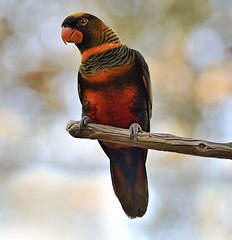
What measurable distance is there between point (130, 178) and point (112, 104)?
1.84 feet

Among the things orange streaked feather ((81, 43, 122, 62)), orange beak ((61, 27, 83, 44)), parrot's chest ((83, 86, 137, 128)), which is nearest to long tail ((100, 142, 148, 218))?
parrot's chest ((83, 86, 137, 128))

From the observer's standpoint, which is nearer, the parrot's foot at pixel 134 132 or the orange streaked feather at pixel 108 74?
the parrot's foot at pixel 134 132

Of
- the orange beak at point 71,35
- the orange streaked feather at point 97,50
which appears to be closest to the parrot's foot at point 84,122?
the orange streaked feather at point 97,50

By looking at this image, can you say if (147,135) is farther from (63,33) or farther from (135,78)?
(63,33)

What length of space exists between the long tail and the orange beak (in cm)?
80

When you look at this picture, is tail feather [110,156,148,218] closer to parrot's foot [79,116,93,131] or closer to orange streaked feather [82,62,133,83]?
parrot's foot [79,116,93,131]

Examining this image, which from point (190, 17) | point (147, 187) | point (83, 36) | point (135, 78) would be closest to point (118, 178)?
point (147, 187)

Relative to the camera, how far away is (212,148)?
1.93 meters

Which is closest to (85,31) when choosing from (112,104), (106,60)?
(106,60)

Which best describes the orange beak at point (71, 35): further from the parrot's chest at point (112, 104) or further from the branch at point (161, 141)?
the branch at point (161, 141)

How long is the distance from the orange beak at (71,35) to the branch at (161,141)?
20.8 inches

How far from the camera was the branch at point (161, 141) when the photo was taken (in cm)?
193

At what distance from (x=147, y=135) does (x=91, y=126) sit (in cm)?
35

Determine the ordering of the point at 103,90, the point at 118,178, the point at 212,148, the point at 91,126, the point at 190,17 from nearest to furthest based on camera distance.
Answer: the point at 212,148 → the point at 91,126 → the point at 103,90 → the point at 118,178 → the point at 190,17
